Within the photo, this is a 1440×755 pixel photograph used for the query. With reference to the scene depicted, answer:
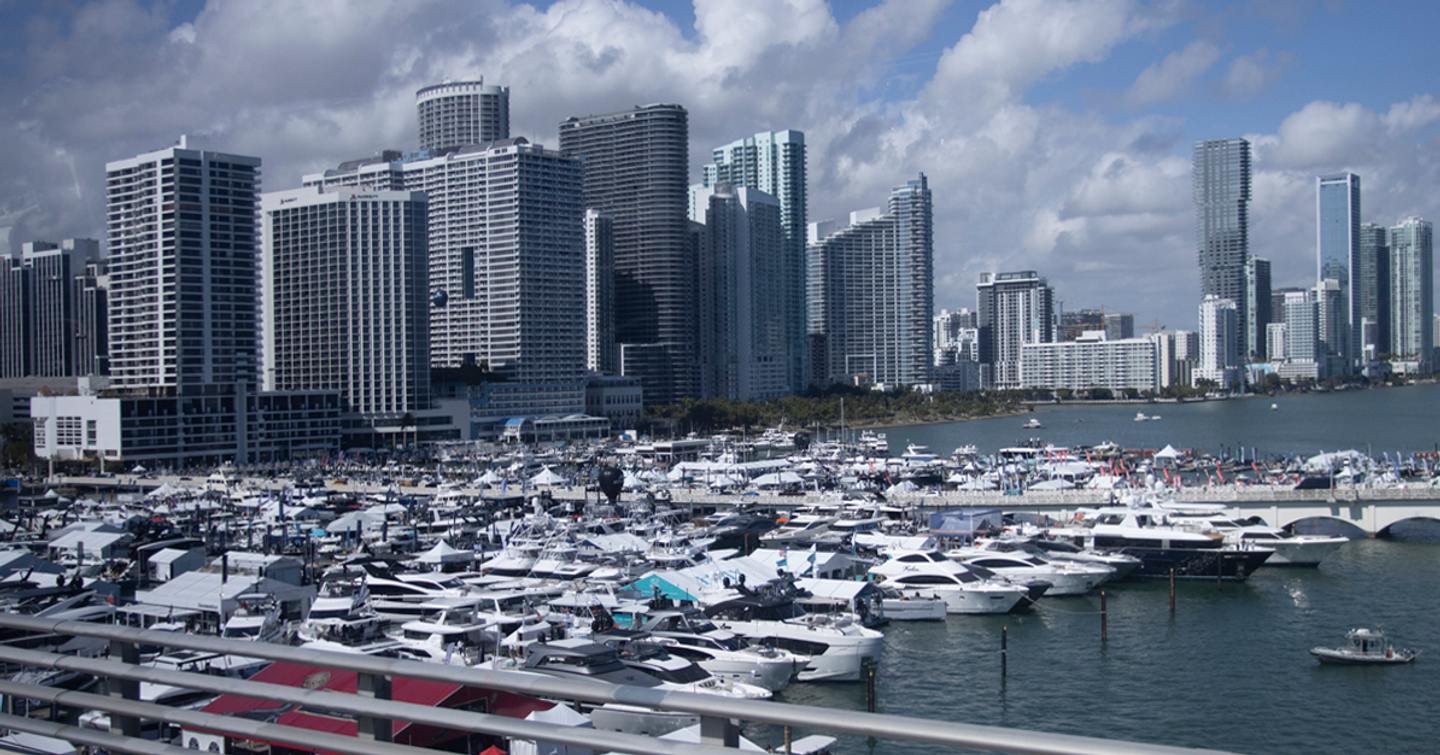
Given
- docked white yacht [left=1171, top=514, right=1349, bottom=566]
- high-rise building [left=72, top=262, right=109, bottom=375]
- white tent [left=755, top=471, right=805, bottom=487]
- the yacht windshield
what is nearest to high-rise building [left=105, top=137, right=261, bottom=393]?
high-rise building [left=72, top=262, right=109, bottom=375]

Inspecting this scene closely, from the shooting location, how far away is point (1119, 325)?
140 meters

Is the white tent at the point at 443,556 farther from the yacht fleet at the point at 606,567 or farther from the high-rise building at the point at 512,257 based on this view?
the high-rise building at the point at 512,257

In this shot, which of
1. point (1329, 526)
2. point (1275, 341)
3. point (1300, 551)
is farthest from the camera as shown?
point (1275, 341)

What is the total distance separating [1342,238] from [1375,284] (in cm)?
665

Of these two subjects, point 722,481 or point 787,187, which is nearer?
point 722,481

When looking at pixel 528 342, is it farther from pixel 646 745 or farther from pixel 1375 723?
pixel 646 745

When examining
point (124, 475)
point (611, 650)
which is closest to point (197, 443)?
point (124, 475)

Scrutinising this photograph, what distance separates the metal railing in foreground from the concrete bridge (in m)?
23.7

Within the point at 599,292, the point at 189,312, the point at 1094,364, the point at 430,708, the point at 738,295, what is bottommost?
the point at 430,708

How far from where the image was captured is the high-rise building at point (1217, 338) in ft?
388

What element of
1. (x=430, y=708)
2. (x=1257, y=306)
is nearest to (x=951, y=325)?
(x=1257, y=306)

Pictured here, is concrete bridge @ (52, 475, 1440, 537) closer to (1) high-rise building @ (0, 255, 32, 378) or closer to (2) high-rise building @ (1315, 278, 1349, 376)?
(1) high-rise building @ (0, 255, 32, 378)

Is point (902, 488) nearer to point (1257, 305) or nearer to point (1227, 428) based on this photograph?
point (1227, 428)

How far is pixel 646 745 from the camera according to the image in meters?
1.68
